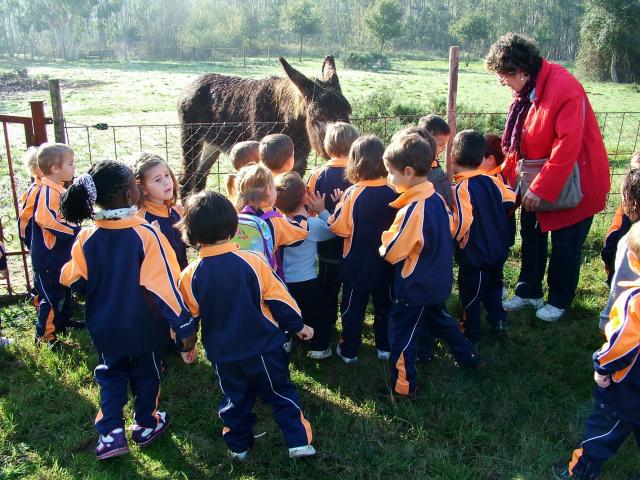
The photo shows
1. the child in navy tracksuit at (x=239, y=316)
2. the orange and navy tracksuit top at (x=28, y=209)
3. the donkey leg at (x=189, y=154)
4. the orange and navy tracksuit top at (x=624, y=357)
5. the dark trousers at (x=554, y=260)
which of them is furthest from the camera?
the donkey leg at (x=189, y=154)

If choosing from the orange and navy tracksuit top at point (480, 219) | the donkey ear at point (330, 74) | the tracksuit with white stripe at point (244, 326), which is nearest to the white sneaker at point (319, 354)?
the tracksuit with white stripe at point (244, 326)

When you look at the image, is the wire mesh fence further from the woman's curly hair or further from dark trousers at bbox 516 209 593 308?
→ dark trousers at bbox 516 209 593 308

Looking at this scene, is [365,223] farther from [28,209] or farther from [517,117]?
[28,209]

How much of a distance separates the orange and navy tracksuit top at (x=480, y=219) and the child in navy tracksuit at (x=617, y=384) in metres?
1.18

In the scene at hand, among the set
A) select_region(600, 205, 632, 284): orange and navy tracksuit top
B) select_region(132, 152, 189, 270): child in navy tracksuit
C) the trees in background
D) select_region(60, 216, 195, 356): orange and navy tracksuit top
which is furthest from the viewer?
the trees in background

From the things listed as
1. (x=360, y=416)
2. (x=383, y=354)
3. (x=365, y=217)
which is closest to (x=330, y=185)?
(x=365, y=217)

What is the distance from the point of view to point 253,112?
638 centimetres

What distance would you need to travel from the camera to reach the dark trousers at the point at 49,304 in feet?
12.7

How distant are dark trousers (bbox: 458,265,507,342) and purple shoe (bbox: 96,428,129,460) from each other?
236 centimetres

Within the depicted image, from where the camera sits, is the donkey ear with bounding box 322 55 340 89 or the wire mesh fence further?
the wire mesh fence

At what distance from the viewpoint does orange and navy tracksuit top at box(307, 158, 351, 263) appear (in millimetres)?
3611

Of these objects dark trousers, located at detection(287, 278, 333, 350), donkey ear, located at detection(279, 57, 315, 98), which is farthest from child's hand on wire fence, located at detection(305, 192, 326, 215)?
donkey ear, located at detection(279, 57, 315, 98)

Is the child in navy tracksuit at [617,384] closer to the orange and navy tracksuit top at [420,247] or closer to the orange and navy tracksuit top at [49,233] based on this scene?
the orange and navy tracksuit top at [420,247]

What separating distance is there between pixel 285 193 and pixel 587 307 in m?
2.85
